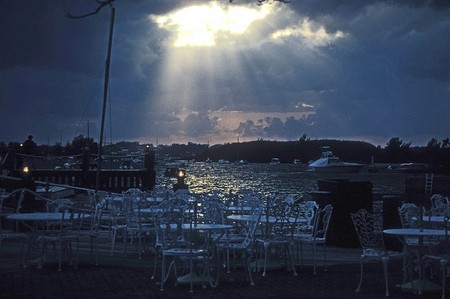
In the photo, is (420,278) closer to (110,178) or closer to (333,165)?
(110,178)

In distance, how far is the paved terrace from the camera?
29.8 feet

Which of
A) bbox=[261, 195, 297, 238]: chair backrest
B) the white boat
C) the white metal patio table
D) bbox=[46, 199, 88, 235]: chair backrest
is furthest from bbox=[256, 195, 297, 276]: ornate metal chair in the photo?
the white boat

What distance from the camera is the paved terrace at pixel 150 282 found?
907cm

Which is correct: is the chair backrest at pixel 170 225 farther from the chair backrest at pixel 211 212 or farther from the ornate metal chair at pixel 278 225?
Result: the ornate metal chair at pixel 278 225

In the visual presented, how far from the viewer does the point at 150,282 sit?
32.7 ft

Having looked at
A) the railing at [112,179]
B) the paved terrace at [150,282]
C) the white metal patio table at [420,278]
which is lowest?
the paved terrace at [150,282]

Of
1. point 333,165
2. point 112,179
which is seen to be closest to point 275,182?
point 333,165

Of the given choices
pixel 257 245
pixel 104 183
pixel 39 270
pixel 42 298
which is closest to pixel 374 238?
pixel 257 245

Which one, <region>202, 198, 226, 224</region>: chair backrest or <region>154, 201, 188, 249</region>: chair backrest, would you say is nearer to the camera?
<region>154, 201, 188, 249</region>: chair backrest

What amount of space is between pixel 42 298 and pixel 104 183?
15109mm

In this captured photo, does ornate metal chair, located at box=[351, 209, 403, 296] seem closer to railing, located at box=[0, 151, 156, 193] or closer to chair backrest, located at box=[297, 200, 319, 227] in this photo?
chair backrest, located at box=[297, 200, 319, 227]

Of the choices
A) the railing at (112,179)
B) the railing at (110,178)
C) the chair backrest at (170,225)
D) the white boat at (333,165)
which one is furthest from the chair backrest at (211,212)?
the white boat at (333,165)

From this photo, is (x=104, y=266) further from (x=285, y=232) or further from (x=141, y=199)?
(x=285, y=232)

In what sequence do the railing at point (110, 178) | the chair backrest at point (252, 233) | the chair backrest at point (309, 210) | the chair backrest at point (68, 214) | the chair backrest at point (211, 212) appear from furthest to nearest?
1. the railing at point (110, 178)
2. the chair backrest at point (309, 210)
3. the chair backrest at point (68, 214)
4. the chair backrest at point (211, 212)
5. the chair backrest at point (252, 233)
